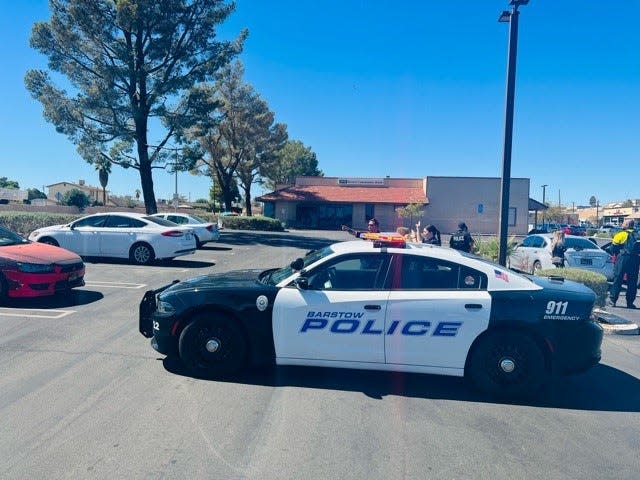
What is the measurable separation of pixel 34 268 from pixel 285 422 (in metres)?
5.77

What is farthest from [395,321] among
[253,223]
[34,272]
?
[253,223]

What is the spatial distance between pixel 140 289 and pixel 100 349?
13.8 feet

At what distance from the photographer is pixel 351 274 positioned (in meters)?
5.14

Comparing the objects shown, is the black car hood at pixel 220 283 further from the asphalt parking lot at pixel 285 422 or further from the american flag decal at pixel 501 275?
the american flag decal at pixel 501 275

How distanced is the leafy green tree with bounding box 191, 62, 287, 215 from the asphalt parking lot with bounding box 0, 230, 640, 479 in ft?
129

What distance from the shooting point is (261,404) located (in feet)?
14.6

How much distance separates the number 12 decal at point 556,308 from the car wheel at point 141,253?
36.4 ft

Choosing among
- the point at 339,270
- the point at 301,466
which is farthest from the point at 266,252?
the point at 301,466

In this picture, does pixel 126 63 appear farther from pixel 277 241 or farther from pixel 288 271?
pixel 288 271

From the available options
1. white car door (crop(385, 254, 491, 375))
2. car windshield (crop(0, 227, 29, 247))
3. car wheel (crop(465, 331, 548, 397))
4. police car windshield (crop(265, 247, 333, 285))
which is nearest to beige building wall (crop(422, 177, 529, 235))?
car windshield (crop(0, 227, 29, 247))

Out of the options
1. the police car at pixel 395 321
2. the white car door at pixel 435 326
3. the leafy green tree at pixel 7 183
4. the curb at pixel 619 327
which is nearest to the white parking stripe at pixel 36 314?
the police car at pixel 395 321

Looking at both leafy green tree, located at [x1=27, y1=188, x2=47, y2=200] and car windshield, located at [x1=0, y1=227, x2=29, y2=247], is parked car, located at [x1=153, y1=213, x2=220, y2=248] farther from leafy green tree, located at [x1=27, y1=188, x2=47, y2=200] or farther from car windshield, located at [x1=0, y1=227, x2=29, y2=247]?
leafy green tree, located at [x1=27, y1=188, x2=47, y2=200]

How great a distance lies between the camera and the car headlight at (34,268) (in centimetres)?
777

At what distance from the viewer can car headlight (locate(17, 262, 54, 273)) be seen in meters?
7.77
